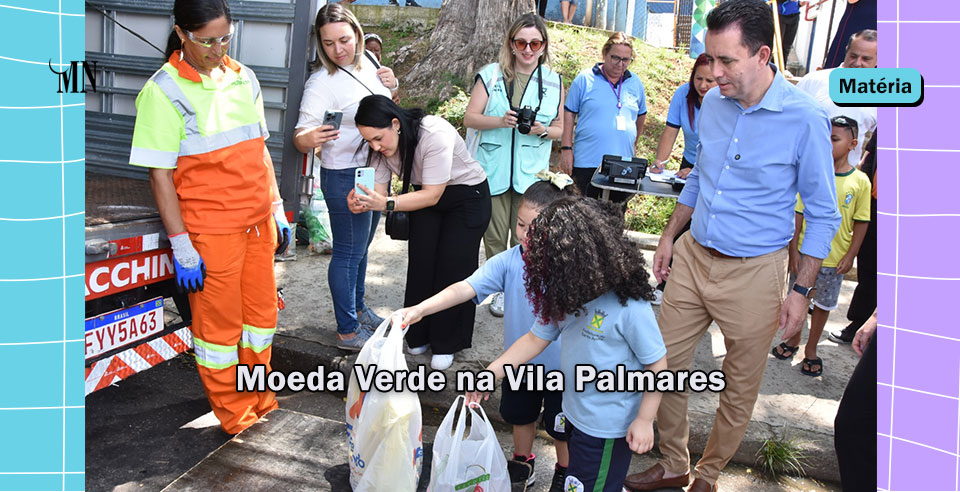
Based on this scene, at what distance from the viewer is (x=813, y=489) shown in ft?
11.6

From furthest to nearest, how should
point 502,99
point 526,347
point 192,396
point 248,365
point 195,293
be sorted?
point 502,99 < point 192,396 < point 248,365 < point 195,293 < point 526,347

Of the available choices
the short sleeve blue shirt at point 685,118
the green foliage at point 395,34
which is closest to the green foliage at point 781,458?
the short sleeve blue shirt at point 685,118

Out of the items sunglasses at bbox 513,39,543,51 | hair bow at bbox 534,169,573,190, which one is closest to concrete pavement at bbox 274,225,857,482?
hair bow at bbox 534,169,573,190

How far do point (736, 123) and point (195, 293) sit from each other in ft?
7.75

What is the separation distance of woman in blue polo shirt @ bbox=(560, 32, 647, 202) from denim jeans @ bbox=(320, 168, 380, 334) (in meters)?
1.70

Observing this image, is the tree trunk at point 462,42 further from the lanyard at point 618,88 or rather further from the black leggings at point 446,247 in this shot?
→ the black leggings at point 446,247

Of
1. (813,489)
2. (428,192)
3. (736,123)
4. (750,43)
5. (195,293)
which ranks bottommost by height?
(813,489)

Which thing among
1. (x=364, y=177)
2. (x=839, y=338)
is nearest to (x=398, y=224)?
(x=364, y=177)

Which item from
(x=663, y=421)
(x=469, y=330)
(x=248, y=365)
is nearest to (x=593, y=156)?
(x=469, y=330)

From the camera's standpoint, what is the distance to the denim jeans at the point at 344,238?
3.99 metres

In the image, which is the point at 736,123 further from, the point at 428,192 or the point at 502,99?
the point at 502,99

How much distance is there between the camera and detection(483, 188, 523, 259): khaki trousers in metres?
4.58

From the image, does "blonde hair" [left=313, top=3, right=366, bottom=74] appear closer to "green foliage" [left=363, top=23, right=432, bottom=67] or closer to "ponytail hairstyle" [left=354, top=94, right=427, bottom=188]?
"ponytail hairstyle" [left=354, top=94, right=427, bottom=188]

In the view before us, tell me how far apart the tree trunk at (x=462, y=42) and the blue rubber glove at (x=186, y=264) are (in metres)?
5.47
